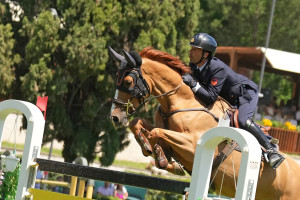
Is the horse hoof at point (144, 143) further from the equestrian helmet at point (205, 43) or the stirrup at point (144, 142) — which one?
the equestrian helmet at point (205, 43)

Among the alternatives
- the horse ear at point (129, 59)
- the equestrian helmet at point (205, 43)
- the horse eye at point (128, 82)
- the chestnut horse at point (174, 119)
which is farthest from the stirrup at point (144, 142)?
the equestrian helmet at point (205, 43)

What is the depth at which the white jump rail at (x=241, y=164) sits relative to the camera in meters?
4.05

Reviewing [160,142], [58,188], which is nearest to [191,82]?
[160,142]

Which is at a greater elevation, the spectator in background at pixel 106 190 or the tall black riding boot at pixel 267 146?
the tall black riding boot at pixel 267 146

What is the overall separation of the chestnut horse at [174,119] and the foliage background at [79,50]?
717 centimetres

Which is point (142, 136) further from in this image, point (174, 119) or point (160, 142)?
point (174, 119)

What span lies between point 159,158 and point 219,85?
98 centimetres

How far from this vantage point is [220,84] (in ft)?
20.5

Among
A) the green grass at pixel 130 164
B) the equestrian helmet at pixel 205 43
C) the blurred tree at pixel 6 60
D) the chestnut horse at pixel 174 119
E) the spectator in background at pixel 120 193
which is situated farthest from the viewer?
the green grass at pixel 130 164

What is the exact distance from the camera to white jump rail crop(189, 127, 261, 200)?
13.3 ft

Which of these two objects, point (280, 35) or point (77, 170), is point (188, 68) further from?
point (280, 35)

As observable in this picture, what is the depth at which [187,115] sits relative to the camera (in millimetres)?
6184

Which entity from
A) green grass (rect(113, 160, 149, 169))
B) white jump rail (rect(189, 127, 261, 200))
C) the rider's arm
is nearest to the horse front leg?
the rider's arm

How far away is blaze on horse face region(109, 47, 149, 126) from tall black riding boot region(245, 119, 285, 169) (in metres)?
1.08
